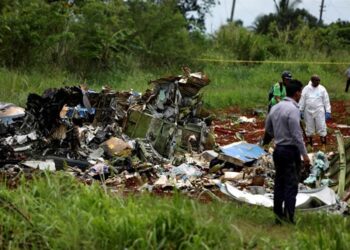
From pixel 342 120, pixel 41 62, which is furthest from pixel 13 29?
pixel 342 120

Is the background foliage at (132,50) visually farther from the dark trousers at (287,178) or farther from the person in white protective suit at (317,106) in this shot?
the dark trousers at (287,178)

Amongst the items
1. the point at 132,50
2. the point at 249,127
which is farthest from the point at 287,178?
the point at 132,50

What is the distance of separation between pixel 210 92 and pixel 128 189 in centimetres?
1324

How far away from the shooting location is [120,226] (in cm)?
486

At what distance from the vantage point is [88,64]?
2184cm

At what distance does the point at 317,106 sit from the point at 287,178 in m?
5.60

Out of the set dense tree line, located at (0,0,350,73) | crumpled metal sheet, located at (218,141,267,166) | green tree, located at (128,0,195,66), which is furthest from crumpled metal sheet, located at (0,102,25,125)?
green tree, located at (128,0,195,66)

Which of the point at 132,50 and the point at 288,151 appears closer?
the point at 288,151

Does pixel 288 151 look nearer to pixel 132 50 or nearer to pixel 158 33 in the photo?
pixel 132 50

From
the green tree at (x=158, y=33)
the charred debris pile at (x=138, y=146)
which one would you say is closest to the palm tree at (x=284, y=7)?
the green tree at (x=158, y=33)

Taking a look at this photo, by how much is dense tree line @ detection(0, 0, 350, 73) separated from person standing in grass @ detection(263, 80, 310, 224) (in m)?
13.2

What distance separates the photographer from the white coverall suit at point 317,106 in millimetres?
11836

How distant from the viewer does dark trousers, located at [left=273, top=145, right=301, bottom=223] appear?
6547 mm

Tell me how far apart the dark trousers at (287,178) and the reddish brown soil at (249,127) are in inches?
214
